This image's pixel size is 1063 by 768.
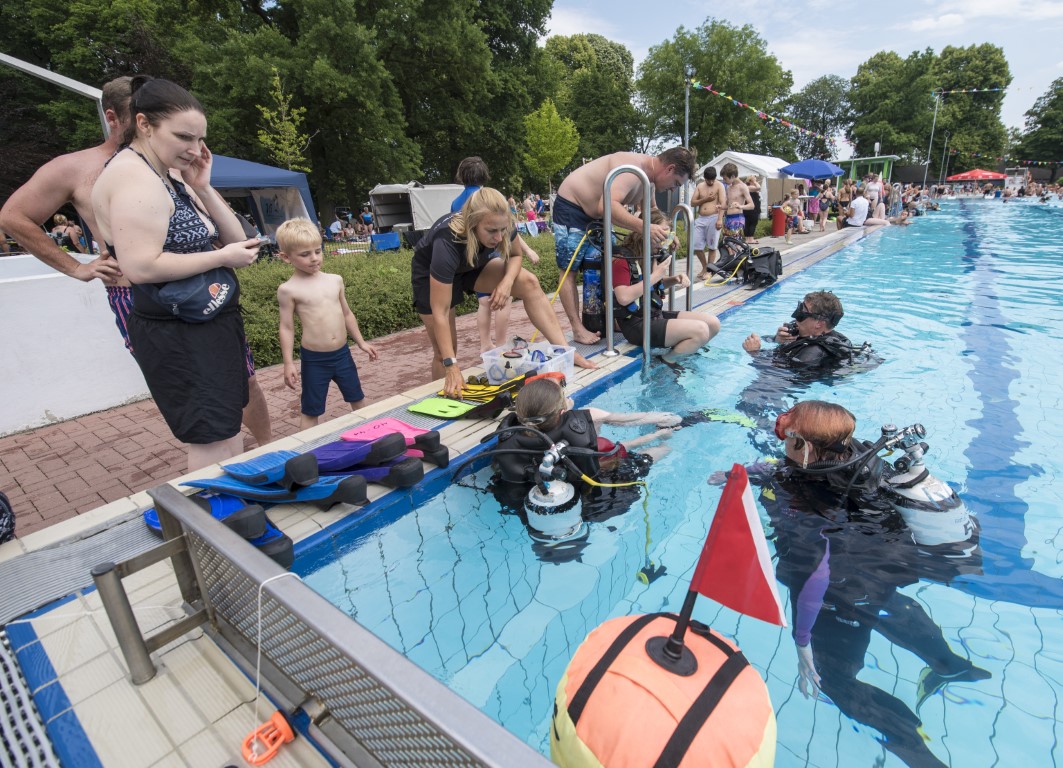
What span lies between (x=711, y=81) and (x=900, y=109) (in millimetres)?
26001

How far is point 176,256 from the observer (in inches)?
89.5

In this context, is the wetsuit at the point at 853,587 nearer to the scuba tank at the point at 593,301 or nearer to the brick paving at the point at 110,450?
the scuba tank at the point at 593,301

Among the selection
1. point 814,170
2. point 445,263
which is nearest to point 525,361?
point 445,263

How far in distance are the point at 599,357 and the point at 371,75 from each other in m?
21.5

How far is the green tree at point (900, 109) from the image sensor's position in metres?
56.1

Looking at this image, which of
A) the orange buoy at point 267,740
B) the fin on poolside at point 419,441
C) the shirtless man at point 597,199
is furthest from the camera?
the shirtless man at point 597,199

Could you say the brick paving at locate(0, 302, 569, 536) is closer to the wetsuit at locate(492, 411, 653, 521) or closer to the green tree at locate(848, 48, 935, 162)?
the wetsuit at locate(492, 411, 653, 521)

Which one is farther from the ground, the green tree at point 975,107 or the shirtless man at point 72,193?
the green tree at point 975,107

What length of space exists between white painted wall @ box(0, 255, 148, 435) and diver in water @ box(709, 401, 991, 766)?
6.46 meters

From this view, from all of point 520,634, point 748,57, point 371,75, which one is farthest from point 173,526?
point 748,57

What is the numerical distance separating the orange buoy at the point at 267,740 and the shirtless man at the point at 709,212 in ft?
32.5

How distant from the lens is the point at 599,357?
527 centimetres

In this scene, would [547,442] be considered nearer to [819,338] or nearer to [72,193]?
[72,193]

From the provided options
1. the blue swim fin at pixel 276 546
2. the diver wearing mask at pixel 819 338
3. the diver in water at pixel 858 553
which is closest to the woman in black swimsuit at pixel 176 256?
the blue swim fin at pixel 276 546
